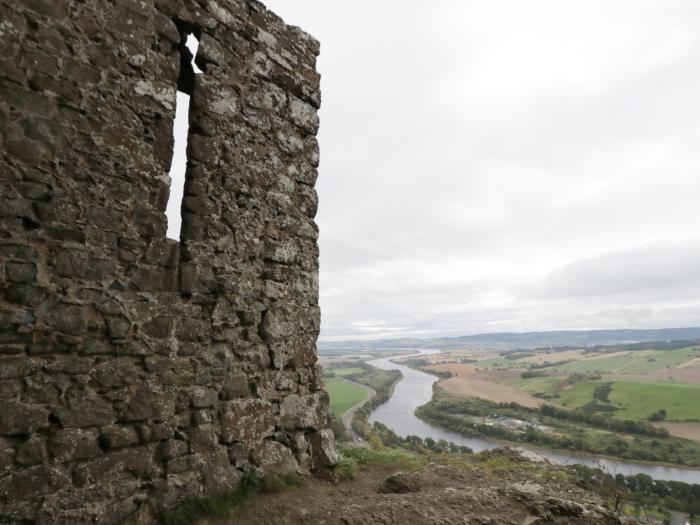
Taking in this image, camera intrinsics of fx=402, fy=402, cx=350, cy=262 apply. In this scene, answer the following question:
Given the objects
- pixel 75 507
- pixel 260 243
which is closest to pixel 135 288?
pixel 260 243

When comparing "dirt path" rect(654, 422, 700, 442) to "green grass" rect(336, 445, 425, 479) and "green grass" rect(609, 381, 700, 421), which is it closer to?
"green grass" rect(609, 381, 700, 421)

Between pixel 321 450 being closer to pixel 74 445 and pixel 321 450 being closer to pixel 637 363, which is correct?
pixel 74 445

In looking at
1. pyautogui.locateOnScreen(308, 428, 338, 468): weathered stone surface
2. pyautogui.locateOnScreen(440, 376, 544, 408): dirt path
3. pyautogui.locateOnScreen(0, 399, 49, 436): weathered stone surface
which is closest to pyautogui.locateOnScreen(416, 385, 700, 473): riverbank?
pyautogui.locateOnScreen(440, 376, 544, 408): dirt path

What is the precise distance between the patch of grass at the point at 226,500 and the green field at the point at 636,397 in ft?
141

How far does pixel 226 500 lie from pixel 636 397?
5291 cm

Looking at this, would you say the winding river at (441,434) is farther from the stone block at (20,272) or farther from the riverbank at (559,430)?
the stone block at (20,272)

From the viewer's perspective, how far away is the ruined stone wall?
8.64 ft

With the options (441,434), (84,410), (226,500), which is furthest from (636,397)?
(84,410)

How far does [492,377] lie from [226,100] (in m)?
75.3

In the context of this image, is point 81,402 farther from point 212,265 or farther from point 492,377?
point 492,377

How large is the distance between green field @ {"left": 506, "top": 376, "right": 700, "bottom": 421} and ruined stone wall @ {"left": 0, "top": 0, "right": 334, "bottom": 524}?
4317 centimetres

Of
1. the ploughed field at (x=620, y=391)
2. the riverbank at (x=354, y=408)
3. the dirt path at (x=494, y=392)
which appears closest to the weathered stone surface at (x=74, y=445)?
the riverbank at (x=354, y=408)

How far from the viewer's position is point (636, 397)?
43469 mm

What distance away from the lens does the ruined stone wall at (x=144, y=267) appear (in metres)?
2.63
